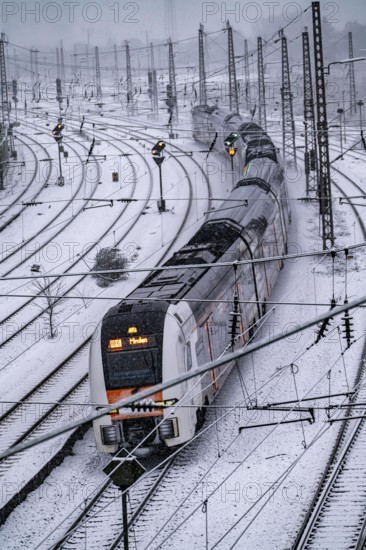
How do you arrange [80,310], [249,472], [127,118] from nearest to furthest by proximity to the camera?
[249,472]
[80,310]
[127,118]

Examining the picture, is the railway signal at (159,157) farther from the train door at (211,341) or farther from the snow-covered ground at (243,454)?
the train door at (211,341)

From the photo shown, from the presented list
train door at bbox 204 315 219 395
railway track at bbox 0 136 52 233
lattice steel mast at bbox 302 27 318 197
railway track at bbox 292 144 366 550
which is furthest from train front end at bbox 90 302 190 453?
railway track at bbox 0 136 52 233

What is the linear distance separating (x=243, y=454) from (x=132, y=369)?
3.11 metres

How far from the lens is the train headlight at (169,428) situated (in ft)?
50.0

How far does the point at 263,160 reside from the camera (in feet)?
103

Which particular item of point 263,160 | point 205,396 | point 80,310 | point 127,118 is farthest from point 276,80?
point 205,396

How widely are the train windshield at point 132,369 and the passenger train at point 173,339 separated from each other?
20mm

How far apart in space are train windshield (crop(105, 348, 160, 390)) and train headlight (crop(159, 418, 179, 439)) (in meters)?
0.85

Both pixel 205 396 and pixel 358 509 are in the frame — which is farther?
pixel 205 396

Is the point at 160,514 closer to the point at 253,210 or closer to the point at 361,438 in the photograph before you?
the point at 361,438

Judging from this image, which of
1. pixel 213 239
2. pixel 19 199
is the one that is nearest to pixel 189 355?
pixel 213 239

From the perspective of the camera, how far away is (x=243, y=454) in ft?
52.6

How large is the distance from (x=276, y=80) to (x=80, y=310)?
3855 inches

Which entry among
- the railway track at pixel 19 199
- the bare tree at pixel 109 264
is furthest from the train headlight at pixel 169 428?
the railway track at pixel 19 199
